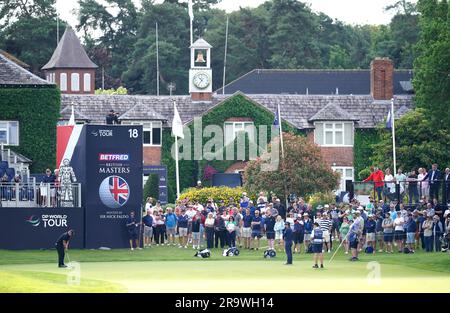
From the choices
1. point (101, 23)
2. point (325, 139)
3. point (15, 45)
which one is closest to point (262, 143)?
point (325, 139)

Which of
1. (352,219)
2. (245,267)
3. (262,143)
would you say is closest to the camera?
(245,267)

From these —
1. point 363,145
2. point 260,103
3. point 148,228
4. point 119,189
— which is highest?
point 260,103

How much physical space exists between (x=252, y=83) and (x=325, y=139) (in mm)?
36032

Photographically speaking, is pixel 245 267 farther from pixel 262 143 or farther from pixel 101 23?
pixel 101 23

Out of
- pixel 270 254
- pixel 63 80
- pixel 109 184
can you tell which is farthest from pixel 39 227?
pixel 63 80

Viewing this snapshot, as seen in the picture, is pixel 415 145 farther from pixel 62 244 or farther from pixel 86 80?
pixel 86 80

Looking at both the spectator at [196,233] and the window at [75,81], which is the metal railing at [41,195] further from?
the window at [75,81]

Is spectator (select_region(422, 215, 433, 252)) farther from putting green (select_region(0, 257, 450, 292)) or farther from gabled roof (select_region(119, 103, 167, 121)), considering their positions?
gabled roof (select_region(119, 103, 167, 121))

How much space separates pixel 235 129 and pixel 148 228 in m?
31.0

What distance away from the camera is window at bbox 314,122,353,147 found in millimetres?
96750

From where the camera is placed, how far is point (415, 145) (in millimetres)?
82938

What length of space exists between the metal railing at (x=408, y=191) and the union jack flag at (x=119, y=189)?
10.2 m

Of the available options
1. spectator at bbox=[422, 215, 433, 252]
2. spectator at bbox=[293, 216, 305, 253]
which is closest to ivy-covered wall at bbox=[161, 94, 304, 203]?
spectator at bbox=[293, 216, 305, 253]

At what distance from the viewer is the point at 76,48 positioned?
13575 centimetres
